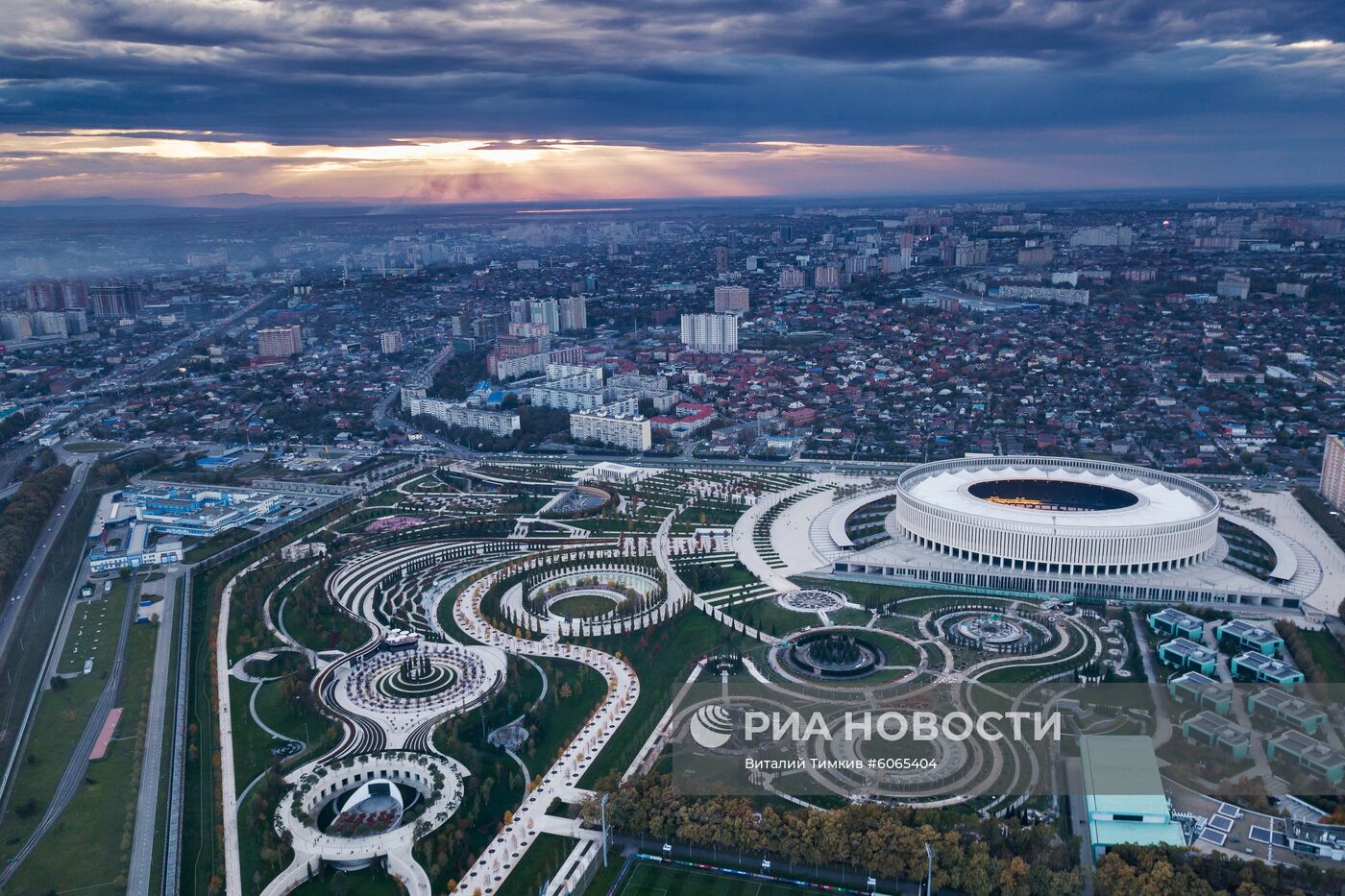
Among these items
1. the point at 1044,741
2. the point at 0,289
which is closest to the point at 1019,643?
the point at 1044,741

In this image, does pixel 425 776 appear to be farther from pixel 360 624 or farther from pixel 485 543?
pixel 485 543

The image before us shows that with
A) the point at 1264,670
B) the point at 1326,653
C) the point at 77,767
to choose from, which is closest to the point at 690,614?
the point at 1264,670

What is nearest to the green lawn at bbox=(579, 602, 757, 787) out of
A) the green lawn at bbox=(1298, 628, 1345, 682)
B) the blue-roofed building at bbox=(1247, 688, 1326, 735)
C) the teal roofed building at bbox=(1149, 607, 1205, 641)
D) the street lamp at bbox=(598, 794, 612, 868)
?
the street lamp at bbox=(598, 794, 612, 868)

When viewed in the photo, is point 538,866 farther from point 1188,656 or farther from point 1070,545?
point 1070,545

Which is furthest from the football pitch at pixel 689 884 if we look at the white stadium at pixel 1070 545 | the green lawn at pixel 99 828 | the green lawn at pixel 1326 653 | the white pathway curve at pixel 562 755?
the green lawn at pixel 1326 653

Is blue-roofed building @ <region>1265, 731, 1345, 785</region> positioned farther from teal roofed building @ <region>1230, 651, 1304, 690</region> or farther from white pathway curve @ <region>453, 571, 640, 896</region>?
white pathway curve @ <region>453, 571, 640, 896</region>

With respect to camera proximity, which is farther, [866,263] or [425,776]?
[866,263]

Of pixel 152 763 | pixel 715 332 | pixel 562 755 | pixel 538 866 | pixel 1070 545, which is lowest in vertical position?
pixel 152 763
